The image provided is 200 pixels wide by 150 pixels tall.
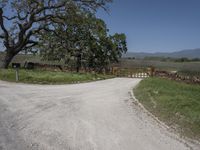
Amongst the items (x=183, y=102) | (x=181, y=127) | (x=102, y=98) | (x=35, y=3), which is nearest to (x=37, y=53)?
(x=35, y=3)

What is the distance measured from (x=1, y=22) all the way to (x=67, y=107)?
20.5 metres

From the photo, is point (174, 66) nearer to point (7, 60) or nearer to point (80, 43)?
point (80, 43)

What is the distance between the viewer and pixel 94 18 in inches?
1134

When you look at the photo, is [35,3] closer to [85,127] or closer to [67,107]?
[67,107]

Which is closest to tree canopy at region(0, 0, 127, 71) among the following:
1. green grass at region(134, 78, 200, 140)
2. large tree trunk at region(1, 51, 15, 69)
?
large tree trunk at region(1, 51, 15, 69)

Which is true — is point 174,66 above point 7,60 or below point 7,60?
below

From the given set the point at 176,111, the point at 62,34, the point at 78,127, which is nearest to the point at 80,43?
the point at 62,34

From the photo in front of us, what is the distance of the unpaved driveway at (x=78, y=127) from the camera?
18.6 feet

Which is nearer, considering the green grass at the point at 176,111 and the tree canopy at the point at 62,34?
the green grass at the point at 176,111

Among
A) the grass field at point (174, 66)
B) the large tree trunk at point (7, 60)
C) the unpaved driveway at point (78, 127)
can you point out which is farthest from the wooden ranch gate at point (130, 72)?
the unpaved driveway at point (78, 127)

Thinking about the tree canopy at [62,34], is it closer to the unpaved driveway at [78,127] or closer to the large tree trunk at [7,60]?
the large tree trunk at [7,60]

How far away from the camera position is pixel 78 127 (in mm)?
6883

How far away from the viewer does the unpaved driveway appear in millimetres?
5680

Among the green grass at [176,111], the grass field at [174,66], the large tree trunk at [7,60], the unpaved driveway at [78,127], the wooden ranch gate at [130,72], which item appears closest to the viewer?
the unpaved driveway at [78,127]
